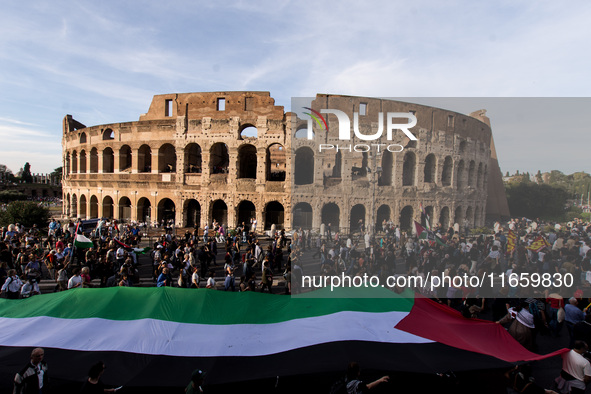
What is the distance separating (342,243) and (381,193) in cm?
976

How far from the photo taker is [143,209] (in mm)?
28234

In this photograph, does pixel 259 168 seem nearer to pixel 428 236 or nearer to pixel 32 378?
pixel 428 236

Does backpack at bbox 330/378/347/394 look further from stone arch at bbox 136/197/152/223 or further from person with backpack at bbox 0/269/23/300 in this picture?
stone arch at bbox 136/197/152/223

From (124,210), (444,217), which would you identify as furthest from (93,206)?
(444,217)

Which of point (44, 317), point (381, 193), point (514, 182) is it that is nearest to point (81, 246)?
point (44, 317)

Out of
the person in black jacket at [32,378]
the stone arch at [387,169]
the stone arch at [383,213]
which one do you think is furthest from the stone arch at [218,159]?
the person in black jacket at [32,378]

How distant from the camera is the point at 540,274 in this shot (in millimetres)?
10742

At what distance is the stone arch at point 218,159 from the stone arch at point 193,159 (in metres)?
1.20

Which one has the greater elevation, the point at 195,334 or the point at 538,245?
the point at 538,245

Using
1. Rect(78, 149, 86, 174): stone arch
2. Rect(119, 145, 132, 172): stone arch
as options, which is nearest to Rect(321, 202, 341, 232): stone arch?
Rect(119, 145, 132, 172): stone arch

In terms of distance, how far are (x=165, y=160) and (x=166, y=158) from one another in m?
0.33

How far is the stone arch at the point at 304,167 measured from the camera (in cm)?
2470

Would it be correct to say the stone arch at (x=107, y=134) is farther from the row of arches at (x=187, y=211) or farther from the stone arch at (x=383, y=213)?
the stone arch at (x=383, y=213)

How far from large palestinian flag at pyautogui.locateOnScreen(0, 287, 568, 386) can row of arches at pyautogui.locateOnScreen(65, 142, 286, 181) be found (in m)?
19.2
